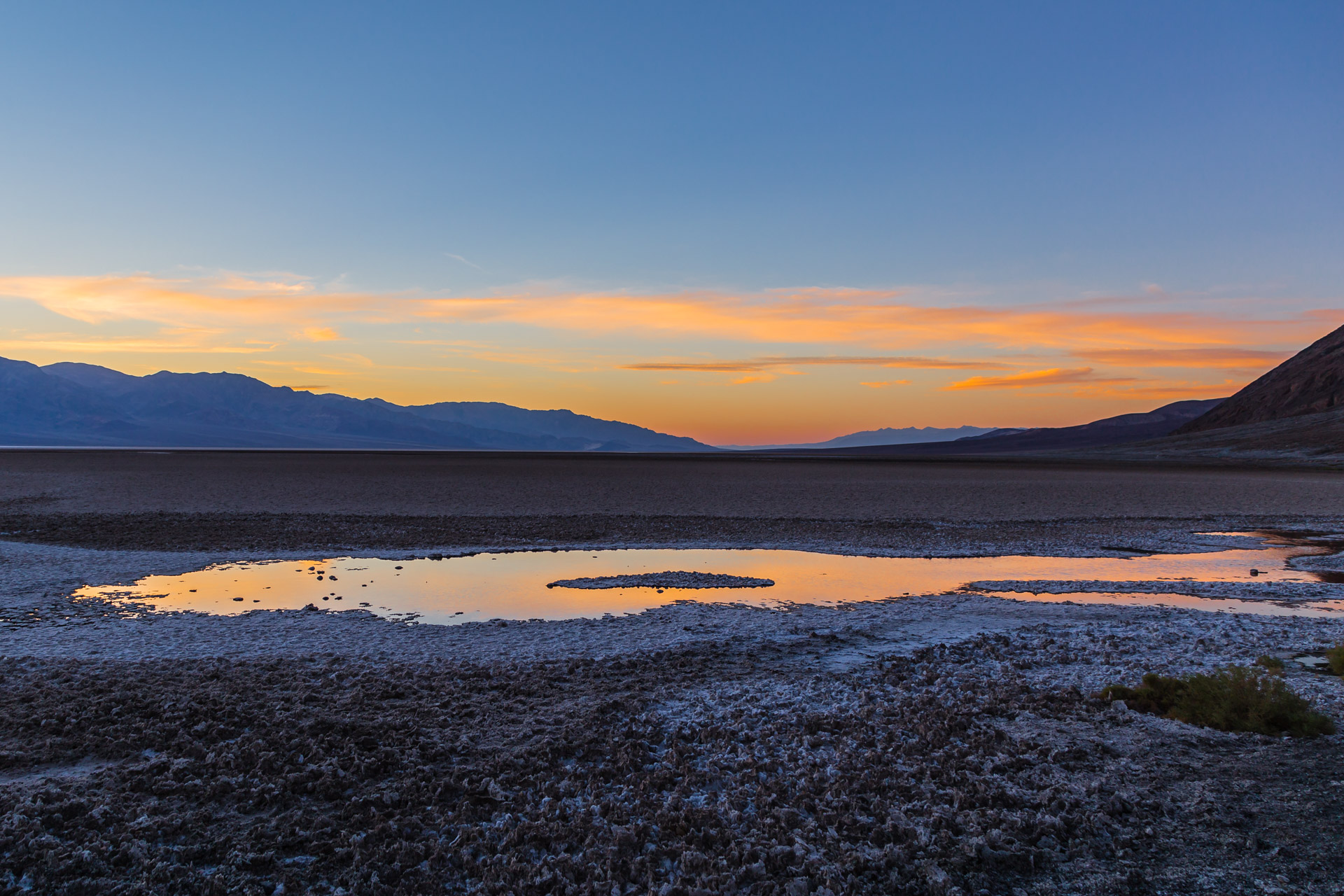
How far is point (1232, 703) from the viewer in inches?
271

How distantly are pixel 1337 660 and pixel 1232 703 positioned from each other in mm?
2440

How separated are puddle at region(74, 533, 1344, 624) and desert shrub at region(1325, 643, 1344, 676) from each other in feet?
13.4

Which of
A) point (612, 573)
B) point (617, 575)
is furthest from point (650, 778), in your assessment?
point (612, 573)

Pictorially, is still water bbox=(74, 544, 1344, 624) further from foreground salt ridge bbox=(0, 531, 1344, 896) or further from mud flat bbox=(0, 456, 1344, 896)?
foreground salt ridge bbox=(0, 531, 1344, 896)

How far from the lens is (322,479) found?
46938 mm

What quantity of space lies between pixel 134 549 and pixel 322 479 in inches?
1199

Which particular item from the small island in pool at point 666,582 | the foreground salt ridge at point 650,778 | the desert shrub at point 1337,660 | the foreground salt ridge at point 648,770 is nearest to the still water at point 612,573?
the small island in pool at point 666,582

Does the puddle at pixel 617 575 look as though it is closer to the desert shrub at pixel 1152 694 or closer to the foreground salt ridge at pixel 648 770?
the foreground salt ridge at pixel 648 770

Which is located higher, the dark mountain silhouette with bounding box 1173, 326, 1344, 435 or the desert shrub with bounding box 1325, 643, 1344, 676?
the dark mountain silhouette with bounding box 1173, 326, 1344, 435

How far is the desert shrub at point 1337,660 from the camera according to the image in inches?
323

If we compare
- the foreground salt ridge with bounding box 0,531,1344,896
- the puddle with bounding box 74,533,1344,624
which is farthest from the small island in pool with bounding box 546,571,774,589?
the foreground salt ridge with bounding box 0,531,1344,896

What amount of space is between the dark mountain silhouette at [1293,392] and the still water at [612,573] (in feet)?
406

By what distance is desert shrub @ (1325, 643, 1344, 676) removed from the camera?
26.9 ft

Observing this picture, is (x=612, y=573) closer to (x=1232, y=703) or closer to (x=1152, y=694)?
(x=1152, y=694)
